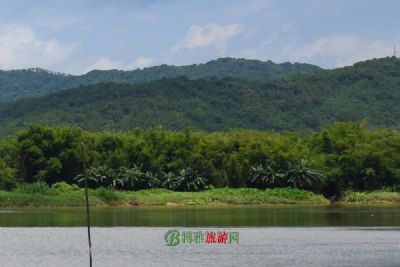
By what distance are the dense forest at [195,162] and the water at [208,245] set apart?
32.5m

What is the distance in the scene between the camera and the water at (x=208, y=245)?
3619 cm

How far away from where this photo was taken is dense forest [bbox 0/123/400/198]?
9738 cm

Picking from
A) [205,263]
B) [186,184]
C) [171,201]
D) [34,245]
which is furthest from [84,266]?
[186,184]

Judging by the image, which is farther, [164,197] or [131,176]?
[131,176]

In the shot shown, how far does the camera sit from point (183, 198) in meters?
92.2

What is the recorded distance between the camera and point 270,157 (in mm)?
99125

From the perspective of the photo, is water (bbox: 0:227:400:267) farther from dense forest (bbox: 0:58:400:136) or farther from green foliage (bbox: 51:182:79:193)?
dense forest (bbox: 0:58:400:136)

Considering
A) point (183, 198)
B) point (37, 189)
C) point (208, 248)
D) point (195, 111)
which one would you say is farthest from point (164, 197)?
point (195, 111)

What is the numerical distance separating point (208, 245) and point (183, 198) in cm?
4969

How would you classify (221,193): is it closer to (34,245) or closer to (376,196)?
(376,196)

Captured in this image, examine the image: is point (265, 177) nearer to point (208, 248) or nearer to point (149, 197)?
point (149, 197)

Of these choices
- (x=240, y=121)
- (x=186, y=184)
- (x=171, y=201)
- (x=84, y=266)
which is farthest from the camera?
(x=240, y=121)

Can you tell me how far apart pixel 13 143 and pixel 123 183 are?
14.4 m

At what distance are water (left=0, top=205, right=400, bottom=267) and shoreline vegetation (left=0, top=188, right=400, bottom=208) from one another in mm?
21166
